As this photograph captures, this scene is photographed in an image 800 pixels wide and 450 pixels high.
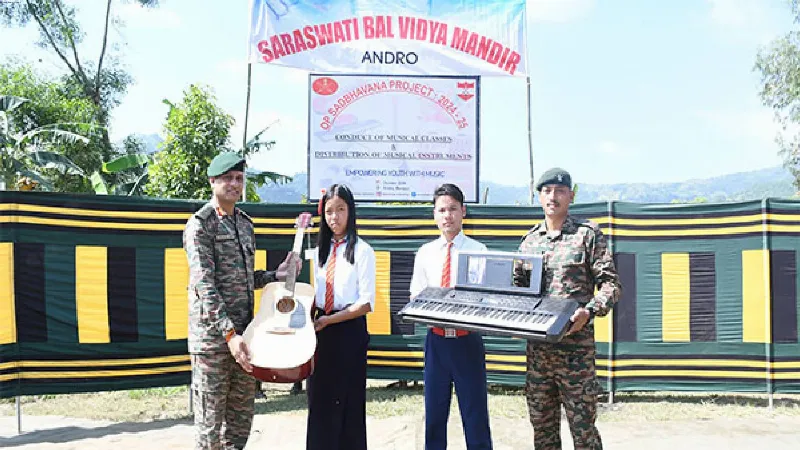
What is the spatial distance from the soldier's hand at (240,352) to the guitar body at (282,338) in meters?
0.02

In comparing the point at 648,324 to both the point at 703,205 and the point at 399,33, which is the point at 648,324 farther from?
the point at 399,33

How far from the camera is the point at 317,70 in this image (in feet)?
21.7

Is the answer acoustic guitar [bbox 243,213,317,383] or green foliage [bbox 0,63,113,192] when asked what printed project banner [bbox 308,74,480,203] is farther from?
green foliage [bbox 0,63,113,192]

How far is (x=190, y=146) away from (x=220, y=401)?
1100cm

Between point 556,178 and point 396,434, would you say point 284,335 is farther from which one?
point 396,434

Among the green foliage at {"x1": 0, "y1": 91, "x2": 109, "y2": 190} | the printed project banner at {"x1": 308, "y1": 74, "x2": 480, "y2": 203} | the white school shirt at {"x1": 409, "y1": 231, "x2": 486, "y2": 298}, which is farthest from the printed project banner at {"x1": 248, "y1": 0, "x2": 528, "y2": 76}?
the green foliage at {"x1": 0, "y1": 91, "x2": 109, "y2": 190}

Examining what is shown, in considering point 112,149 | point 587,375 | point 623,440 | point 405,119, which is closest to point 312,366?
point 587,375

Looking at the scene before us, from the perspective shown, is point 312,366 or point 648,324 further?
point 648,324

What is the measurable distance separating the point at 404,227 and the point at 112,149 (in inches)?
856

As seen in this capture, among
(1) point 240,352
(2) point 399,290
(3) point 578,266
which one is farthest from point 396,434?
(3) point 578,266

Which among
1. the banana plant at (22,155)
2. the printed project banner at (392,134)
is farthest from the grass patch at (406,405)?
the banana plant at (22,155)

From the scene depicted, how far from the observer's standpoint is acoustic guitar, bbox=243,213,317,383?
3.02 m

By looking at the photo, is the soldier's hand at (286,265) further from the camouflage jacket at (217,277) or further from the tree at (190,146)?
the tree at (190,146)

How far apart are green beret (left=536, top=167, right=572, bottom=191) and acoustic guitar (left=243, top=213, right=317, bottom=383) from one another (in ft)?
4.45
